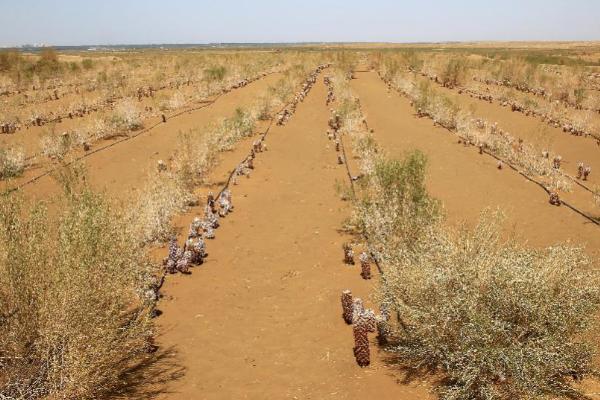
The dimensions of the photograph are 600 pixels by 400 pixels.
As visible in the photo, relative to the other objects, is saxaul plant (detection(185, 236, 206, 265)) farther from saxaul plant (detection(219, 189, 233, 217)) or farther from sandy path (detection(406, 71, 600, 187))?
sandy path (detection(406, 71, 600, 187))

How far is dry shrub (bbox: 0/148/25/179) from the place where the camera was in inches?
525

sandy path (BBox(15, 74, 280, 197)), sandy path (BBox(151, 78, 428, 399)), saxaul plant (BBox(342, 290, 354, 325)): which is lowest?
sandy path (BBox(151, 78, 428, 399))

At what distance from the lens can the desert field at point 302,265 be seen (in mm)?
4832

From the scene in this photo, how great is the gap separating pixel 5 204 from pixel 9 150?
35.0 feet

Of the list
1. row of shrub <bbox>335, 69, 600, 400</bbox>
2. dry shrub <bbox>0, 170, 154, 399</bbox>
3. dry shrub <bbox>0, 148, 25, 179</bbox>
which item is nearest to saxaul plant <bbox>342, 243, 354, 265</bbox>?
row of shrub <bbox>335, 69, 600, 400</bbox>

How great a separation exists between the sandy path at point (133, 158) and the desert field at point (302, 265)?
0.12 meters

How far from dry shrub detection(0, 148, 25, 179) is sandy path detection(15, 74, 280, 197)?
0.92 feet

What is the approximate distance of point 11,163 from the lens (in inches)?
539

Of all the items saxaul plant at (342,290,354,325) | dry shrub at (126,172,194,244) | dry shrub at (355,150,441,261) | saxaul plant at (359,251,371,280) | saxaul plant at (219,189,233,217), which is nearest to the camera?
saxaul plant at (342,290,354,325)

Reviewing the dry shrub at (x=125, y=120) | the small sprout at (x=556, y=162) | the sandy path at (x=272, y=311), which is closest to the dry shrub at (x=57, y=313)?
the sandy path at (x=272, y=311)

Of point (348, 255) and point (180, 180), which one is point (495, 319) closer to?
point (348, 255)

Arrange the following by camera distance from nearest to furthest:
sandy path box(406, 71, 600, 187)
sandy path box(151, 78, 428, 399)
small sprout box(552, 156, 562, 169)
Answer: sandy path box(151, 78, 428, 399) → small sprout box(552, 156, 562, 169) → sandy path box(406, 71, 600, 187)

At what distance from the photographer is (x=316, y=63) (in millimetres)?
49000

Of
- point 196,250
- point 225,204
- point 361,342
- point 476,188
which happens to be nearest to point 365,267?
point 361,342
